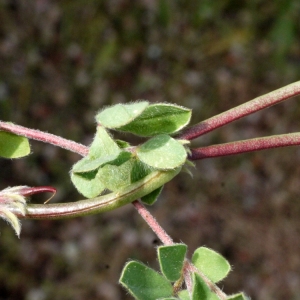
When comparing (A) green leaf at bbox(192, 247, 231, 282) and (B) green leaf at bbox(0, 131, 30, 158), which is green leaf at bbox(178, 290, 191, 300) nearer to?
(A) green leaf at bbox(192, 247, 231, 282)

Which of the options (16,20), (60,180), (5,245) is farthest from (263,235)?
(16,20)

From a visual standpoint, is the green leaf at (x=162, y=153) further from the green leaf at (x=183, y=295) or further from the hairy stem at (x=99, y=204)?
the green leaf at (x=183, y=295)

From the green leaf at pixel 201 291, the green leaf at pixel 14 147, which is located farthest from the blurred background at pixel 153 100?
the green leaf at pixel 201 291

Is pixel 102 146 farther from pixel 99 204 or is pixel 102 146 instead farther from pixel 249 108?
pixel 249 108

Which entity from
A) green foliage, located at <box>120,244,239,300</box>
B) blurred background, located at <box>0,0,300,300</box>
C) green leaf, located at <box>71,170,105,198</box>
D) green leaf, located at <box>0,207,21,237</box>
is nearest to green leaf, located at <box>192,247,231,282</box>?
green foliage, located at <box>120,244,239,300</box>

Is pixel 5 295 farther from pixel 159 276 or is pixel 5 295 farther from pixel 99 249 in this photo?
pixel 159 276

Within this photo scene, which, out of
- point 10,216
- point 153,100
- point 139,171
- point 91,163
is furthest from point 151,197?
point 153,100
